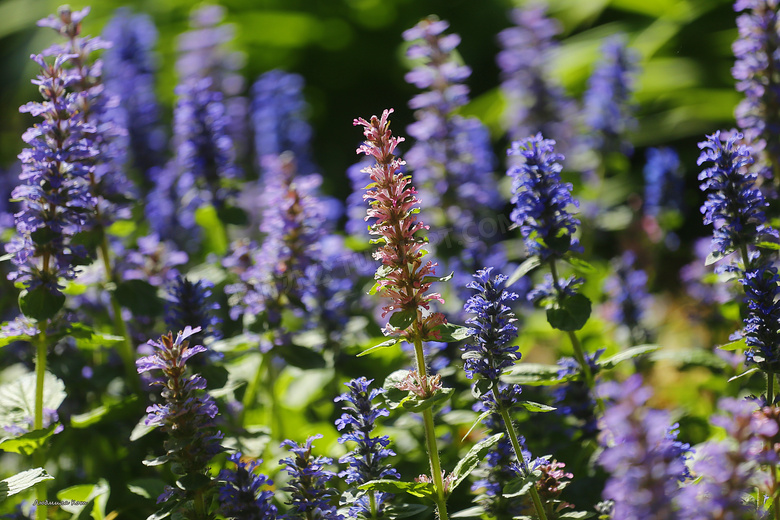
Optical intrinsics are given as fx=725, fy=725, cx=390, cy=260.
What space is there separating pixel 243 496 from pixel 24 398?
1322mm

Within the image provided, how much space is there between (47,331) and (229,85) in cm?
355

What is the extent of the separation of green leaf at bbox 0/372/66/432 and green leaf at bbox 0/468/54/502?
13.6 inches

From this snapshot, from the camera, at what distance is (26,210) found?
2613mm

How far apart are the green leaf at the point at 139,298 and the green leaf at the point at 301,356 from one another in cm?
56

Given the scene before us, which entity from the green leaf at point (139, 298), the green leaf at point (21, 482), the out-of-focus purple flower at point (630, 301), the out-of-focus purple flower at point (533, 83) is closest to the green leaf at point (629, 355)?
the out-of-focus purple flower at point (630, 301)

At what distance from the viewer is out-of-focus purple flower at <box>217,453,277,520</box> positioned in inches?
85.6

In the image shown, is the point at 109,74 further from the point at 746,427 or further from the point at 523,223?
the point at 746,427

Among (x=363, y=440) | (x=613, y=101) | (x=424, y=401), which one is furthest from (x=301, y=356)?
(x=613, y=101)

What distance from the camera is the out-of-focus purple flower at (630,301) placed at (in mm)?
3973

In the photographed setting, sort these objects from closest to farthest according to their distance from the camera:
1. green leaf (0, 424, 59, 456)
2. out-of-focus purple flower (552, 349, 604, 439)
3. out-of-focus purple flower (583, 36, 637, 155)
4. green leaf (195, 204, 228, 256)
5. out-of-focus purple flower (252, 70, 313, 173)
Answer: green leaf (0, 424, 59, 456)
out-of-focus purple flower (552, 349, 604, 439)
green leaf (195, 204, 228, 256)
out-of-focus purple flower (583, 36, 637, 155)
out-of-focus purple flower (252, 70, 313, 173)

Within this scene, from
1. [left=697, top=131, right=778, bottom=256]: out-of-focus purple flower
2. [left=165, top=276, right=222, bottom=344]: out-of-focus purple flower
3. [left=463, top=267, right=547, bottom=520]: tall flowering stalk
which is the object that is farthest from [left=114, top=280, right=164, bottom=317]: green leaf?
[left=697, top=131, right=778, bottom=256]: out-of-focus purple flower

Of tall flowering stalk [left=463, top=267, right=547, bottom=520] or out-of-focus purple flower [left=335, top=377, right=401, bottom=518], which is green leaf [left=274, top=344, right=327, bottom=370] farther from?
tall flowering stalk [left=463, top=267, right=547, bottom=520]

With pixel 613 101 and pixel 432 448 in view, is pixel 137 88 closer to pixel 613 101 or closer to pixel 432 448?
pixel 613 101

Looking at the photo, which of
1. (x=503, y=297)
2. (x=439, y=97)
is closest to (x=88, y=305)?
(x=439, y=97)
